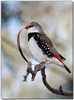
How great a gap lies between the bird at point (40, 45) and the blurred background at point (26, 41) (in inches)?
1.2

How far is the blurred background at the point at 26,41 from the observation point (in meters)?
2.04

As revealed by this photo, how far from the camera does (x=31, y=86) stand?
2.05 m

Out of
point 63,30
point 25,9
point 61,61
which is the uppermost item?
point 25,9

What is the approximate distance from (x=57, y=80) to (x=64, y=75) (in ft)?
0.21

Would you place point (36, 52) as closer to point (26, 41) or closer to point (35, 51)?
point (35, 51)

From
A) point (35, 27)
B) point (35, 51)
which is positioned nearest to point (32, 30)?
point (35, 27)

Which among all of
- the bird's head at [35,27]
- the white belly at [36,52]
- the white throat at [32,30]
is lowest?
the white belly at [36,52]

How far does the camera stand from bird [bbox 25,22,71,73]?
206 centimetres

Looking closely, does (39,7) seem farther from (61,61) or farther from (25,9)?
(61,61)

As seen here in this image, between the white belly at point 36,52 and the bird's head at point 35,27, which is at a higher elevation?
the bird's head at point 35,27

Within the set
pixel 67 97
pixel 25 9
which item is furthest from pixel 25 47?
pixel 67 97

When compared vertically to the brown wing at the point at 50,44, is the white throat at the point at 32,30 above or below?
above

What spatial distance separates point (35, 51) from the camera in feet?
6.78

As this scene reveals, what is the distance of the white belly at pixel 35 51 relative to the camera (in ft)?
6.77
